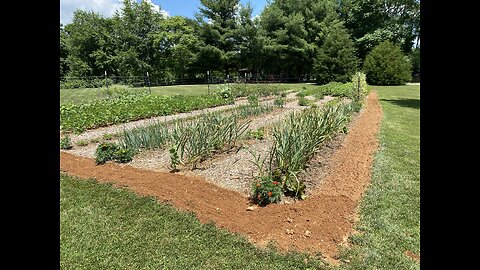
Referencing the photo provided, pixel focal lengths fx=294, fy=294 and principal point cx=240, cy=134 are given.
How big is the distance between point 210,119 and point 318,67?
28260 mm

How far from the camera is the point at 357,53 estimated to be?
38.6 metres

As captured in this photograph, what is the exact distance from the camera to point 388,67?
96.6 feet

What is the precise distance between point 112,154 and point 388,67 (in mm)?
30303

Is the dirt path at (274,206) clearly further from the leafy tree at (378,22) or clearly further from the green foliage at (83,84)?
the leafy tree at (378,22)

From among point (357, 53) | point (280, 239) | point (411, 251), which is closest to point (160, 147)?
point (280, 239)

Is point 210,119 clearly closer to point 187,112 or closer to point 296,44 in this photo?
point 187,112

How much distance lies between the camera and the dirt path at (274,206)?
3.06 m

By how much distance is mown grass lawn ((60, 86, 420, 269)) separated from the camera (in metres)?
2.72

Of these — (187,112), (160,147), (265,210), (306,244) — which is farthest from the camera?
(187,112)

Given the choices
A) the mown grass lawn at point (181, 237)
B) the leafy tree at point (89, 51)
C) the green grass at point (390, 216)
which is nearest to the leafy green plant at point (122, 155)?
the mown grass lawn at point (181, 237)

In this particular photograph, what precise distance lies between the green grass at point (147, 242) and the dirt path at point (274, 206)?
183 mm

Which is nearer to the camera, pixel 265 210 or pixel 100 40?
pixel 265 210

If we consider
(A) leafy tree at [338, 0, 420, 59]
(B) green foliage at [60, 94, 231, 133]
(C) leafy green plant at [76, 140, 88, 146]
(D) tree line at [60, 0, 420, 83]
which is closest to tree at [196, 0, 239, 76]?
(D) tree line at [60, 0, 420, 83]
